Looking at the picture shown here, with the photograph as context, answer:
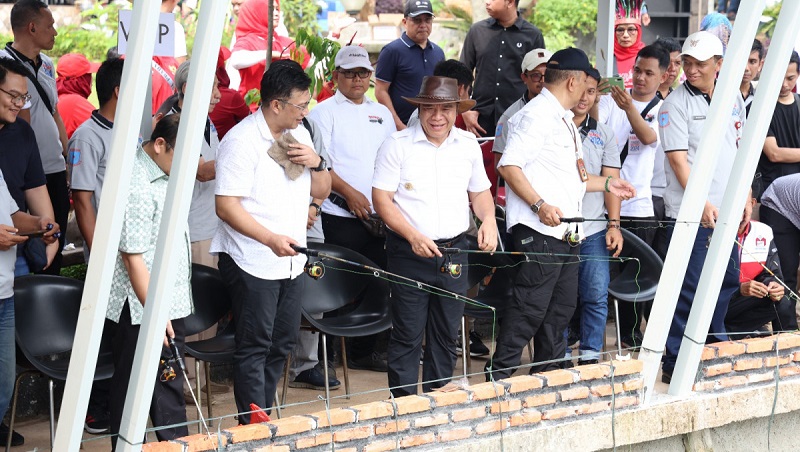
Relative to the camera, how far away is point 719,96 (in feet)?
19.2

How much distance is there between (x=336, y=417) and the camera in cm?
506

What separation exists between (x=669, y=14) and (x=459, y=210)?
10.2 metres

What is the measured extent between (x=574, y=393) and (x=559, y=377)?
0.13 meters

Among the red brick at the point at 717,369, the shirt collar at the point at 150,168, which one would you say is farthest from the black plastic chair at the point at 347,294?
the red brick at the point at 717,369

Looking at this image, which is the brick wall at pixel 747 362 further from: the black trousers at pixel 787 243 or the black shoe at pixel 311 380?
the black shoe at pixel 311 380

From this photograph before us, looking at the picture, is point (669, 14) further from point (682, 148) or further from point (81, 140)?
point (81, 140)

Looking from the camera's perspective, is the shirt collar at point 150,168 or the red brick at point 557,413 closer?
the shirt collar at point 150,168

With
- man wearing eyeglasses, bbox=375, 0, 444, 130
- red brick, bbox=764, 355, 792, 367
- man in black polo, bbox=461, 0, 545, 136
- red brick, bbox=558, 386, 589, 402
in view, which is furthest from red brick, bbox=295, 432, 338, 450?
man in black polo, bbox=461, 0, 545, 136

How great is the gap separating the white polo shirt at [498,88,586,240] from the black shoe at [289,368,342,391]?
1.50m

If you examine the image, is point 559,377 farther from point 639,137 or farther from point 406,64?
point 406,64

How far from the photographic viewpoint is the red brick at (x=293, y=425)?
4.87 m

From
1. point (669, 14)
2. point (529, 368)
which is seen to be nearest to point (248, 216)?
point (529, 368)

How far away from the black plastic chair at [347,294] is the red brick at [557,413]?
1.11 meters

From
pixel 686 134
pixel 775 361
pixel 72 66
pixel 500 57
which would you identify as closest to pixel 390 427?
Result: pixel 775 361
